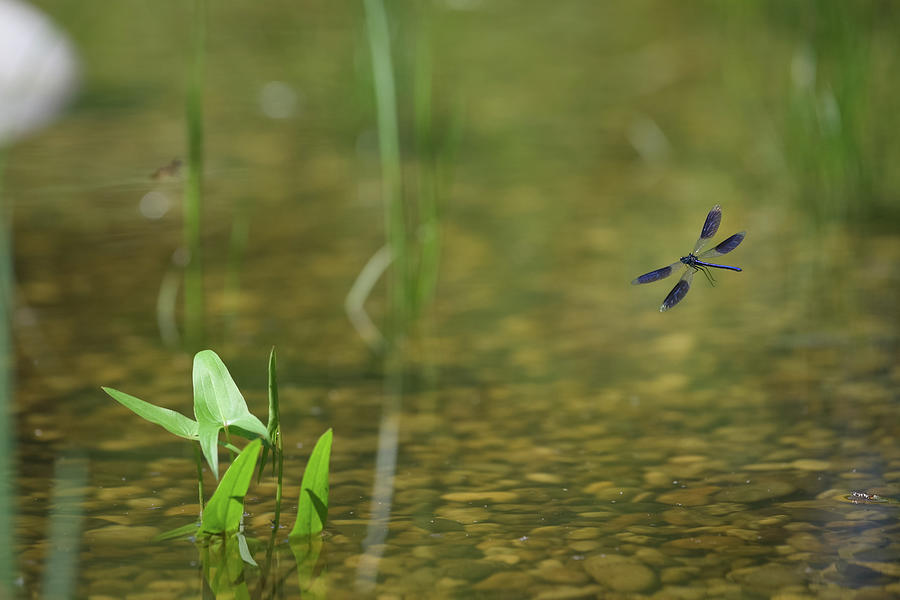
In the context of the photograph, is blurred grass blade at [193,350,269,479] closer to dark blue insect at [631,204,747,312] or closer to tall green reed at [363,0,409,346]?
dark blue insect at [631,204,747,312]

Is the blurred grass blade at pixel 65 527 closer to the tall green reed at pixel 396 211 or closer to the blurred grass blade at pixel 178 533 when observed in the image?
the blurred grass blade at pixel 178 533

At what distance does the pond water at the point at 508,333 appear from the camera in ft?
3.09

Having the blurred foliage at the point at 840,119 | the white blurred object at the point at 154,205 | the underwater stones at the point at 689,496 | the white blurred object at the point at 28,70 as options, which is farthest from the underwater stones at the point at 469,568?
the white blurred object at the point at 28,70

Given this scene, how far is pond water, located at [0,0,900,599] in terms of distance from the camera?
0.94 metres

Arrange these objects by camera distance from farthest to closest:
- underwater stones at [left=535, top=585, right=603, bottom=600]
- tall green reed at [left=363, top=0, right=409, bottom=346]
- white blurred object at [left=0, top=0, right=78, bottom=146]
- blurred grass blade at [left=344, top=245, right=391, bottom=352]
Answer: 1. white blurred object at [left=0, top=0, right=78, bottom=146]
2. blurred grass blade at [left=344, top=245, right=391, bottom=352]
3. tall green reed at [left=363, top=0, right=409, bottom=346]
4. underwater stones at [left=535, top=585, right=603, bottom=600]

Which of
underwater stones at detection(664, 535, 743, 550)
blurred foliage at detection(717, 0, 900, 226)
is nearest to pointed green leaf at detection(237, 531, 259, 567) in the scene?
underwater stones at detection(664, 535, 743, 550)

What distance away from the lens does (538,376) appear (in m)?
1.49

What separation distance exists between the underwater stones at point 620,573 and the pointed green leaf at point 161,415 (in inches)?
14.9

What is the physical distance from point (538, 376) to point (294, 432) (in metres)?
0.39

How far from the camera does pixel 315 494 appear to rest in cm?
94

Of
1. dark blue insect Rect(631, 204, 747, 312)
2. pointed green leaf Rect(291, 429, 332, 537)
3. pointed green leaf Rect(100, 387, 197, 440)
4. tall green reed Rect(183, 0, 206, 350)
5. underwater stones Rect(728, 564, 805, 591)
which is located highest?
tall green reed Rect(183, 0, 206, 350)

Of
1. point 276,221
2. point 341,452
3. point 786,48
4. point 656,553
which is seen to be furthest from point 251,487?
point 786,48

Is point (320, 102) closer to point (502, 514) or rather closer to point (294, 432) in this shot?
point (294, 432)

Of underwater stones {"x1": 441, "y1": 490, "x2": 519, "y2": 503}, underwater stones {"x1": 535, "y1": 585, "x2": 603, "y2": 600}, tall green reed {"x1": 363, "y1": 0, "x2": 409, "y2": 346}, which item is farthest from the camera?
tall green reed {"x1": 363, "y1": 0, "x2": 409, "y2": 346}
